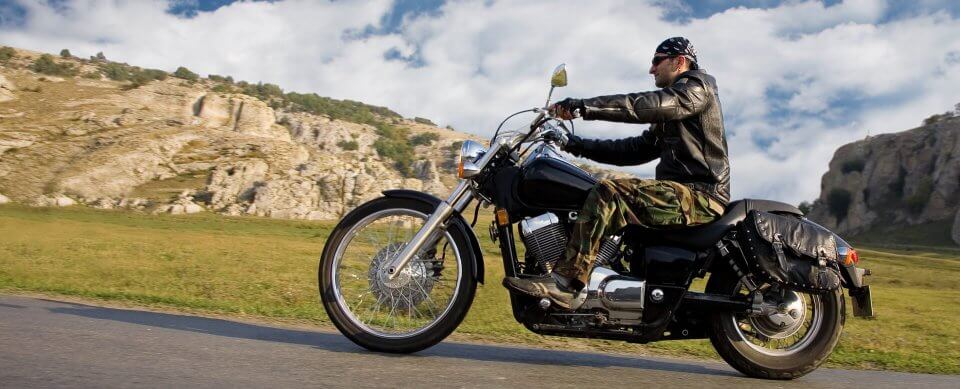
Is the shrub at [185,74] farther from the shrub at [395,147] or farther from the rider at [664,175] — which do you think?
the rider at [664,175]

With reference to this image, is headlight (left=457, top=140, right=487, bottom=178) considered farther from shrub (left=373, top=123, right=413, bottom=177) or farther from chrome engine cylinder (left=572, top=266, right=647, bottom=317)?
shrub (left=373, top=123, right=413, bottom=177)

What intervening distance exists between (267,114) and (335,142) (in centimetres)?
3159

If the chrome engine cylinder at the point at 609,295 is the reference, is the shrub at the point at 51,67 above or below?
above

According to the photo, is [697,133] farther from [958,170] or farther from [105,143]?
[958,170]

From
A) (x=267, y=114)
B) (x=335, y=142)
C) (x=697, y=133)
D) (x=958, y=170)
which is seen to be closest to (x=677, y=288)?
(x=697, y=133)

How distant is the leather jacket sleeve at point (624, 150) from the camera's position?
574cm

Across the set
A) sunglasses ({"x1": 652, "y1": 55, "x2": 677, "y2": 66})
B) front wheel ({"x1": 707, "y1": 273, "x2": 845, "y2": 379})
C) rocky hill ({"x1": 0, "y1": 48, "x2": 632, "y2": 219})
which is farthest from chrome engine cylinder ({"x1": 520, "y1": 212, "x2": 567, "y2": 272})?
rocky hill ({"x1": 0, "y1": 48, "x2": 632, "y2": 219})

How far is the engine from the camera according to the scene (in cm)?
480

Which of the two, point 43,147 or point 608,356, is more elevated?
point 43,147

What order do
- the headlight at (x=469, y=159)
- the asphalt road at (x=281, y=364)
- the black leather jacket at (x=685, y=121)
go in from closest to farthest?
the asphalt road at (x=281, y=364)
the black leather jacket at (x=685, y=121)
the headlight at (x=469, y=159)

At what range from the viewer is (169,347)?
4.68 metres

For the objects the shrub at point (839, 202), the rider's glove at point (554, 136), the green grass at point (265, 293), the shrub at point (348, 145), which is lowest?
the green grass at point (265, 293)

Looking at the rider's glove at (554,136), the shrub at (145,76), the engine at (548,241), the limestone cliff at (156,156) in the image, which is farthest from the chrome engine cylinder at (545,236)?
the shrub at (145,76)

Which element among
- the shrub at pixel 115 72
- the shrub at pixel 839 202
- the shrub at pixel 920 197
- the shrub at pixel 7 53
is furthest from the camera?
the shrub at pixel 115 72
